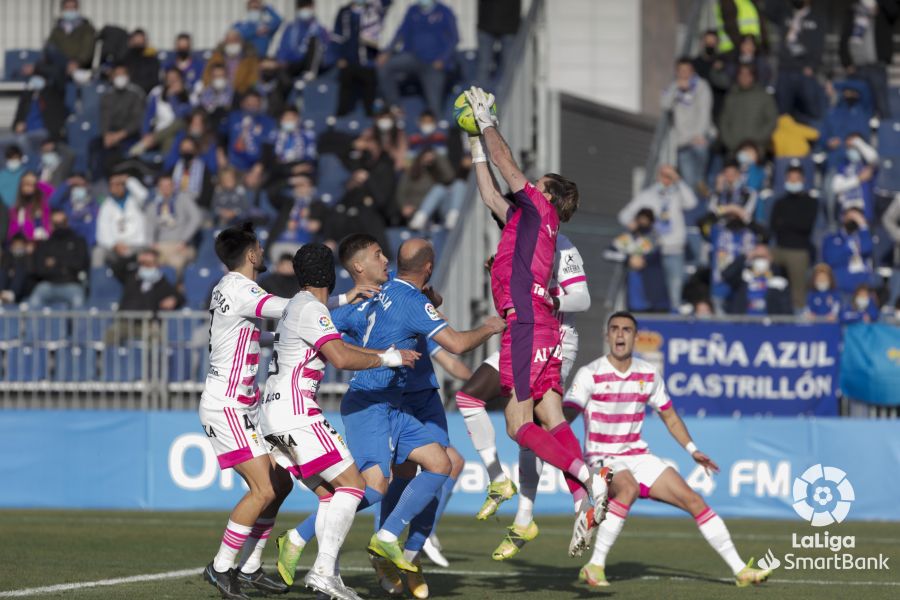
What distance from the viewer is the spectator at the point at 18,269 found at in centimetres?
2105

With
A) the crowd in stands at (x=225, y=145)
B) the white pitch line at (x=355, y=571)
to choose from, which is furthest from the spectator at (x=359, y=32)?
the white pitch line at (x=355, y=571)

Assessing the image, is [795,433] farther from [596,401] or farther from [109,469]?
Answer: [109,469]

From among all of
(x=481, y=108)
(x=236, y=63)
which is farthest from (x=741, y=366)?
(x=236, y=63)

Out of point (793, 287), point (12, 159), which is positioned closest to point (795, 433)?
point (793, 287)

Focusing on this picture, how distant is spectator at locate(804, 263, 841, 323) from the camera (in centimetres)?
1873

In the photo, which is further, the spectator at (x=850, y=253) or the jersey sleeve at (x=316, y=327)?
the spectator at (x=850, y=253)

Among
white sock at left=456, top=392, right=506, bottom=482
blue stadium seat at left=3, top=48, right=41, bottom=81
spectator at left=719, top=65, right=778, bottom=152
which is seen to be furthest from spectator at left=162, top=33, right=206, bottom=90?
white sock at left=456, top=392, right=506, bottom=482

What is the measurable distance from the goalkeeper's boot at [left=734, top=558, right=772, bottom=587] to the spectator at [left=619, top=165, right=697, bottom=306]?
30.2ft

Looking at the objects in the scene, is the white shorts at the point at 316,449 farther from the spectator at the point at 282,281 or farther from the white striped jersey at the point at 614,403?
the spectator at the point at 282,281

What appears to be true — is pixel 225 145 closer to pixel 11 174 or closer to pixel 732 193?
pixel 11 174

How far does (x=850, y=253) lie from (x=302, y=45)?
→ 361 inches

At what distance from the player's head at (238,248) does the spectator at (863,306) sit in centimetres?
995

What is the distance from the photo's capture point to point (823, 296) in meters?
18.8

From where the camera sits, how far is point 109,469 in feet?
60.2
